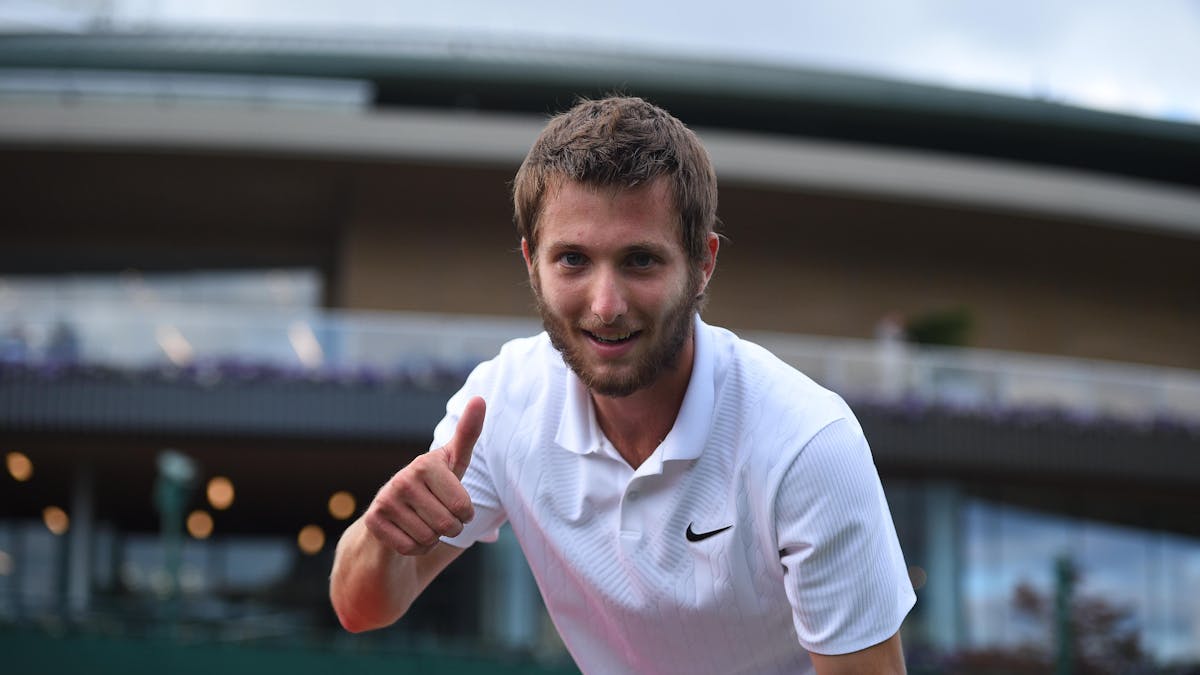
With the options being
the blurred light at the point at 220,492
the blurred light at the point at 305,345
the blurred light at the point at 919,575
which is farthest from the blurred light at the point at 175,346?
the blurred light at the point at 919,575

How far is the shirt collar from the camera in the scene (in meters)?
3.02

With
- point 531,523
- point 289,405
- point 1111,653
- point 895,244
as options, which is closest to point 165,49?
point 289,405

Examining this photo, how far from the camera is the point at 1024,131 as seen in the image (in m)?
32.3

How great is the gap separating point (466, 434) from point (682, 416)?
0.51 m

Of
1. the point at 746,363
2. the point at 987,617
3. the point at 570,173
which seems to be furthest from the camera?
the point at 987,617

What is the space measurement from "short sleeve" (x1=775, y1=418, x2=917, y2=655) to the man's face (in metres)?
0.41

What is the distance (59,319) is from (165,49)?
10587mm

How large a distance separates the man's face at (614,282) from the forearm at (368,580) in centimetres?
72

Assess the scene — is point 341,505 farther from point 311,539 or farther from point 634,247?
point 634,247

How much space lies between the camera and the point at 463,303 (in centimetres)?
2859

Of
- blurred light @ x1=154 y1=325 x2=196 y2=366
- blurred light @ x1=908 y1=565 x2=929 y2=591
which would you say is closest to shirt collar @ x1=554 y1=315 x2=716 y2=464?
blurred light @ x1=154 y1=325 x2=196 y2=366

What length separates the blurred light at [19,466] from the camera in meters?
23.9

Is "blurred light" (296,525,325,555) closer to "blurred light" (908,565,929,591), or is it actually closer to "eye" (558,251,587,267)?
"blurred light" (908,565,929,591)

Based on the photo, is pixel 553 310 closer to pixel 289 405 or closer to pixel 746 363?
pixel 746 363
